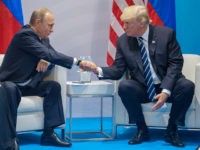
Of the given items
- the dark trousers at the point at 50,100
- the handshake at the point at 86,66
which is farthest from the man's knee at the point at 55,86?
the handshake at the point at 86,66

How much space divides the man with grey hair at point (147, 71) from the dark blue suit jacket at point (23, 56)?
0.37 meters

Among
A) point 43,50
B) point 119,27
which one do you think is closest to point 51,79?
point 43,50

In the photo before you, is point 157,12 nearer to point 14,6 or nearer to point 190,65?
point 190,65

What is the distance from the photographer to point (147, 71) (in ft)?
13.4

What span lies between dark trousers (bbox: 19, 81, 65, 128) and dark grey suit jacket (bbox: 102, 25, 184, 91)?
50 cm

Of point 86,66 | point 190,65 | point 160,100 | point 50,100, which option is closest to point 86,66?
point 86,66

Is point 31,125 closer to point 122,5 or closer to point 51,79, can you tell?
point 51,79

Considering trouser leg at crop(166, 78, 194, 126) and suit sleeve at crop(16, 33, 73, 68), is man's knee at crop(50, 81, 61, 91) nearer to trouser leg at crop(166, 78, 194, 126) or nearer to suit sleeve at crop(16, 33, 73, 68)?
suit sleeve at crop(16, 33, 73, 68)

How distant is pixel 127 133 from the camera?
14.5 feet

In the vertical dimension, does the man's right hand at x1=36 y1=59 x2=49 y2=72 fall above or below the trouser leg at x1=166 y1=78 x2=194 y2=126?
above

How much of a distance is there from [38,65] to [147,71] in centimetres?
99

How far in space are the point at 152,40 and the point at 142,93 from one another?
0.52 metres

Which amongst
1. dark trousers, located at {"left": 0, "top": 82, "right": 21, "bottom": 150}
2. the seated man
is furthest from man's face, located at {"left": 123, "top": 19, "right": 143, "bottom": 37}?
dark trousers, located at {"left": 0, "top": 82, "right": 21, "bottom": 150}

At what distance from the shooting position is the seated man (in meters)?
3.80
